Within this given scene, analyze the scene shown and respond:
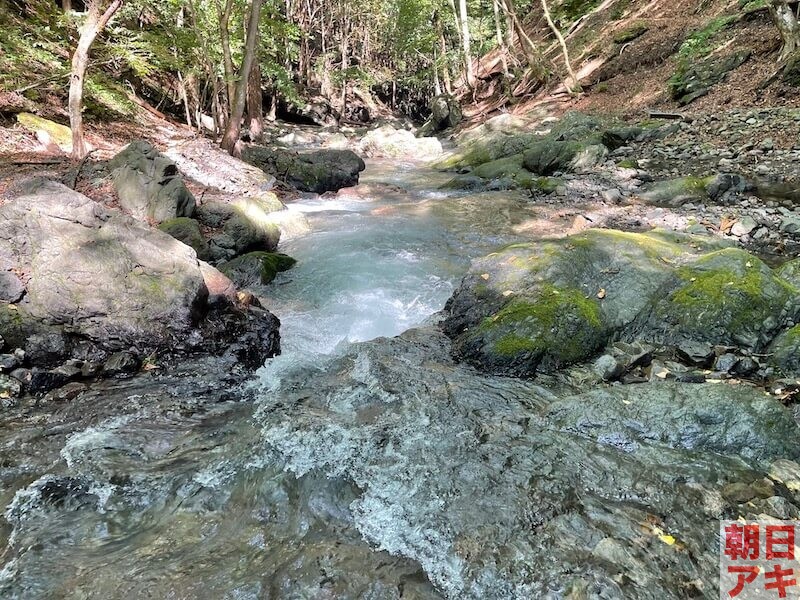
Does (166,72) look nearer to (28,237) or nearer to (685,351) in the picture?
(28,237)

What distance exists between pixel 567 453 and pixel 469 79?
99.9ft

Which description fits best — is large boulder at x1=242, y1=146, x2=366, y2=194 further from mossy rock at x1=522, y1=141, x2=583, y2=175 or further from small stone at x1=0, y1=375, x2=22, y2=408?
small stone at x1=0, y1=375, x2=22, y2=408

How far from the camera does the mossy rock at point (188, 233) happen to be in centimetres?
763

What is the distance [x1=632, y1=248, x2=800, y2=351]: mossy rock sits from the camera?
16.0 ft

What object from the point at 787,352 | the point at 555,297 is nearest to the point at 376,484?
the point at 555,297

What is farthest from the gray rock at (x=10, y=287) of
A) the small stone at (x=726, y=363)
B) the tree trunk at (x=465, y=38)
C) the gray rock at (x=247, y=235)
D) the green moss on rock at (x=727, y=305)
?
the tree trunk at (x=465, y=38)

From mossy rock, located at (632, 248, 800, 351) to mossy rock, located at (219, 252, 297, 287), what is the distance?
5140 millimetres

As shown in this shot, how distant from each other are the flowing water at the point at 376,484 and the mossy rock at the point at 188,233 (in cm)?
320

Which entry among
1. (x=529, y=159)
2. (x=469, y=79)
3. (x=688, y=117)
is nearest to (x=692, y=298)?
(x=529, y=159)

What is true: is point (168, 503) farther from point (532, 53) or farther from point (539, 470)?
point (532, 53)

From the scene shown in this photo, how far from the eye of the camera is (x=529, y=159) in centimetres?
1423

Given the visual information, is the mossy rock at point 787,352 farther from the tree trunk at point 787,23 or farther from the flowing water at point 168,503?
the tree trunk at point 787,23

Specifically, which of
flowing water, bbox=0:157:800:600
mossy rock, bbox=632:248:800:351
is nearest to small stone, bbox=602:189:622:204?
mossy rock, bbox=632:248:800:351

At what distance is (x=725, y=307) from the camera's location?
498cm
